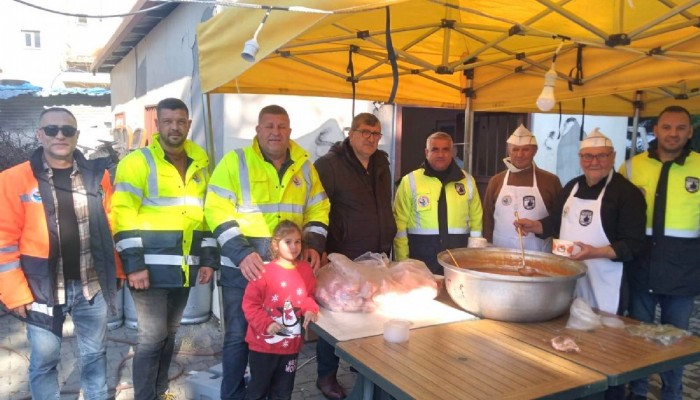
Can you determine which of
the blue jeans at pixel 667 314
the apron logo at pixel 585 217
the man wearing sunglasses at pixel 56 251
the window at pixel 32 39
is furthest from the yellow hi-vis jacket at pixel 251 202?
the window at pixel 32 39

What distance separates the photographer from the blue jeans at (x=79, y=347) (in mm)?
2703

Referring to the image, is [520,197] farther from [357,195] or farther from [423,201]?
[357,195]

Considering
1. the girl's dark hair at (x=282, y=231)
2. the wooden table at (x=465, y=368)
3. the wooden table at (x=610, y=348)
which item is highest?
the girl's dark hair at (x=282, y=231)

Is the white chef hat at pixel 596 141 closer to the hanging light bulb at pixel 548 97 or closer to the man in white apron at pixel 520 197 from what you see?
the hanging light bulb at pixel 548 97

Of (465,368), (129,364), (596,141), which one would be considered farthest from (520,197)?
(129,364)

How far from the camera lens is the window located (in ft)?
96.8

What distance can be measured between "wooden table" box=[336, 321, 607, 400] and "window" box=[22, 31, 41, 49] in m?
34.7

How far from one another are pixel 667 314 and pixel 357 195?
2.17 m

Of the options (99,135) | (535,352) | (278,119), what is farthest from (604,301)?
(99,135)

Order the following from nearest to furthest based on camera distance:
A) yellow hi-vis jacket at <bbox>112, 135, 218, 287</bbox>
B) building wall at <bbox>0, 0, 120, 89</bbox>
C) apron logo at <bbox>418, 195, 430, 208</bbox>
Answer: yellow hi-vis jacket at <bbox>112, 135, 218, 287</bbox> → apron logo at <bbox>418, 195, 430, 208</bbox> → building wall at <bbox>0, 0, 120, 89</bbox>

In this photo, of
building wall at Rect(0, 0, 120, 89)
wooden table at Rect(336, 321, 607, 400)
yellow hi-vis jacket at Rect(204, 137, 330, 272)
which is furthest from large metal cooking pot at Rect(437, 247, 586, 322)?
building wall at Rect(0, 0, 120, 89)

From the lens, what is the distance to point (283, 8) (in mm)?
2004

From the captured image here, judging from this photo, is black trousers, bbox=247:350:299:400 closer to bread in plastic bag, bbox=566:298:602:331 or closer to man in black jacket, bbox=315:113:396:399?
man in black jacket, bbox=315:113:396:399

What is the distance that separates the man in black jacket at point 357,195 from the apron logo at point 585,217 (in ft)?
4.04
